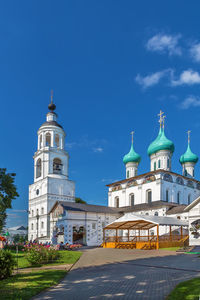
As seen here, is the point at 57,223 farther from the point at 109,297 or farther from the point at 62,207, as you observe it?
the point at 109,297

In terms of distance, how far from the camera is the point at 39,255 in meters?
15.1

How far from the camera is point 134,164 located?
49.2m

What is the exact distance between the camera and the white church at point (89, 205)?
3566 cm

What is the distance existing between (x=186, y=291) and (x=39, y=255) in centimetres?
919

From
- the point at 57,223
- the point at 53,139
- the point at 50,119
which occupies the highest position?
the point at 50,119

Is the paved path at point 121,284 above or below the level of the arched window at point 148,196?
below

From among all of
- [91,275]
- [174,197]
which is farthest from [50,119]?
[91,275]

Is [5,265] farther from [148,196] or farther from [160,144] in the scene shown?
[160,144]

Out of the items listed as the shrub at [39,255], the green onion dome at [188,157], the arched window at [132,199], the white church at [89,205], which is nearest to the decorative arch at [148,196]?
the white church at [89,205]

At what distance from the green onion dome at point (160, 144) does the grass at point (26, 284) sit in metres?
34.2

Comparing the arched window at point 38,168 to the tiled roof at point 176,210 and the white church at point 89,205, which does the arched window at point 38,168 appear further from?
the tiled roof at point 176,210

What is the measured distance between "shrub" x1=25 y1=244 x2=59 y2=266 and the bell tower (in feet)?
79.7

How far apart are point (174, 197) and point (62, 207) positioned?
15967mm

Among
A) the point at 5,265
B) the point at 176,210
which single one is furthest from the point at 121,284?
the point at 176,210
